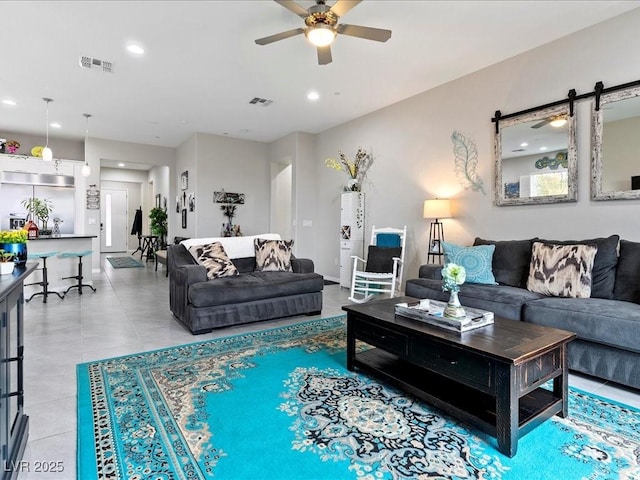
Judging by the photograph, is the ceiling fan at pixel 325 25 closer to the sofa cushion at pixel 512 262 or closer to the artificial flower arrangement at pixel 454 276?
the artificial flower arrangement at pixel 454 276

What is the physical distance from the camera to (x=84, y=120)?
6.41 m

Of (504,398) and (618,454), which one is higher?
(504,398)

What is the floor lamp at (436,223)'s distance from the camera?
14.7 ft

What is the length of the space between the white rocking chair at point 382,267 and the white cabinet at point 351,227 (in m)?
0.61

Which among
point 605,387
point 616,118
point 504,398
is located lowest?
point 605,387

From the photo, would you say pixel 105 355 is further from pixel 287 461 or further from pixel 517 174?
pixel 517 174

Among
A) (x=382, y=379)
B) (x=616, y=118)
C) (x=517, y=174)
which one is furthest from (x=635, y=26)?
(x=382, y=379)

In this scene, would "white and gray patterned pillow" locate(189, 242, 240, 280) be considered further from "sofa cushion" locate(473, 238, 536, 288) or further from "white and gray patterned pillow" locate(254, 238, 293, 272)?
"sofa cushion" locate(473, 238, 536, 288)

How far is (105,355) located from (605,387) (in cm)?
376

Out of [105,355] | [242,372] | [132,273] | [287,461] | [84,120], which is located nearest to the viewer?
[287,461]

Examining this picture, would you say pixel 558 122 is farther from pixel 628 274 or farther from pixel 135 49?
pixel 135 49

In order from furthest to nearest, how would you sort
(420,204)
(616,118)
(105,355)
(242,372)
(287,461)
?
1. (420,204)
2. (616,118)
3. (105,355)
4. (242,372)
5. (287,461)

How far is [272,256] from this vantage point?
4.46 m

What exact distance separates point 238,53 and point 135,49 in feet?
3.51
